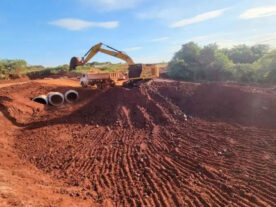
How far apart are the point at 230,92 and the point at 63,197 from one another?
28.3 feet

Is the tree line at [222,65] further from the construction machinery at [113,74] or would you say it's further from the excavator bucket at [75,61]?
the excavator bucket at [75,61]

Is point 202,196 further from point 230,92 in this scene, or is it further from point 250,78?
point 250,78

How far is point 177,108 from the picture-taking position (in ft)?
31.4

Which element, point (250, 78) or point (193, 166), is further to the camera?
point (250, 78)

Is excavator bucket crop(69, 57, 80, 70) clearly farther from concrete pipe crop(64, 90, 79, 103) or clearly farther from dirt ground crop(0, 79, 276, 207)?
dirt ground crop(0, 79, 276, 207)

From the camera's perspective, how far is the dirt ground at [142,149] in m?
4.14

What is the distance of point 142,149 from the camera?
20.3 ft

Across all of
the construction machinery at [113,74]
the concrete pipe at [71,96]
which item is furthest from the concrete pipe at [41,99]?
the construction machinery at [113,74]

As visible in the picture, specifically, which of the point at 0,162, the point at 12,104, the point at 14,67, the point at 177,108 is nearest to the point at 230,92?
the point at 177,108

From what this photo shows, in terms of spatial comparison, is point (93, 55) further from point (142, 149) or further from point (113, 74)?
point (142, 149)


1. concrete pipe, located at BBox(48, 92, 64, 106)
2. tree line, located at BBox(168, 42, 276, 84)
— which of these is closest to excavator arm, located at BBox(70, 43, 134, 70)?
concrete pipe, located at BBox(48, 92, 64, 106)

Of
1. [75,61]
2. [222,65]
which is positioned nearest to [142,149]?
[75,61]

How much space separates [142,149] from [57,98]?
7.19 m

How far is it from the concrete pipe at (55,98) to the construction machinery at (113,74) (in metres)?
1.83
